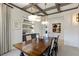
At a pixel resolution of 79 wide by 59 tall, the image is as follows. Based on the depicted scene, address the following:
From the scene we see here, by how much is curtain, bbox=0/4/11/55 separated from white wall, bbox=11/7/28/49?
0.19ft

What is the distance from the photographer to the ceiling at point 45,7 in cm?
124

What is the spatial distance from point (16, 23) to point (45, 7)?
1.66ft

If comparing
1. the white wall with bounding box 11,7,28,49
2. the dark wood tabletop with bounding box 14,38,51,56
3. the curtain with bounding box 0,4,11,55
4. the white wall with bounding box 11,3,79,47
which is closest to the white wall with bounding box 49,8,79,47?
the white wall with bounding box 11,3,79,47

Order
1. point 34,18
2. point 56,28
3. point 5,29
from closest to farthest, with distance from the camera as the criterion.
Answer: point 5,29
point 34,18
point 56,28

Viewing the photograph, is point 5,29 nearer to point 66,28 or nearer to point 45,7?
point 45,7

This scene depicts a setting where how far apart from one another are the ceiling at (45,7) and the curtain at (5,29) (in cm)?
12

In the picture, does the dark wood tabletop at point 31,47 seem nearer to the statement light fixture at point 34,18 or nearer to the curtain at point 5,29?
the curtain at point 5,29

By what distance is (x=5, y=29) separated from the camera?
125 cm

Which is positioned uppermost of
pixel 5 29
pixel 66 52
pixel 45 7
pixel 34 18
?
pixel 45 7

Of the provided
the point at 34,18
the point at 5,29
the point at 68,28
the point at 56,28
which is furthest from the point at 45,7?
the point at 5,29

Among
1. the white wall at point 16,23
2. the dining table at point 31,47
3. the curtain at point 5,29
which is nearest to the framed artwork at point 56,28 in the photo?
the dining table at point 31,47

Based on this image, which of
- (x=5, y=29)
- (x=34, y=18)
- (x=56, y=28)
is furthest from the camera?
(x=56, y=28)

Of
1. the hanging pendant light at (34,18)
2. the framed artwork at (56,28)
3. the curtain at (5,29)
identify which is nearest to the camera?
the curtain at (5,29)

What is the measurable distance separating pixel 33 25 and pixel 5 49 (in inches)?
Result: 21.9
